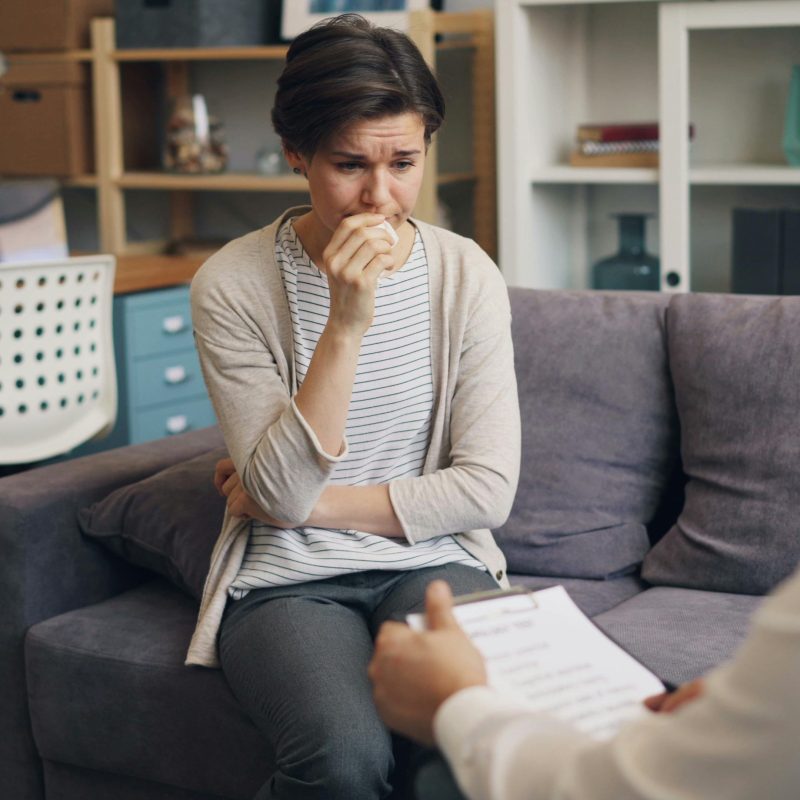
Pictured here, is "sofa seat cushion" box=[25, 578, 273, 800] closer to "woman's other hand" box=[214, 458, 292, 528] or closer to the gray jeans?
the gray jeans

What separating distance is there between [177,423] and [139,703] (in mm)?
1686

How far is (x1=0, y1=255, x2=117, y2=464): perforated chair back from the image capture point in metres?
→ 2.76

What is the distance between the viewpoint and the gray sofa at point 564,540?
1715 millimetres

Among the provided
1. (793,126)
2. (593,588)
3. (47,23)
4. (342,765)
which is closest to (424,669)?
(342,765)

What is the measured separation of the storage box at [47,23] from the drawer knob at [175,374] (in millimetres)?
1049

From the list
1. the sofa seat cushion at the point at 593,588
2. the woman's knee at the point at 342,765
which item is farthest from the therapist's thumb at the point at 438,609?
Answer: the sofa seat cushion at the point at 593,588

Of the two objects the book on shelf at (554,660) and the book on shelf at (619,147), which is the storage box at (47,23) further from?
the book on shelf at (554,660)

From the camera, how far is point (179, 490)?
193cm

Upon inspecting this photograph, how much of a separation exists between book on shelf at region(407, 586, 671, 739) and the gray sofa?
498 mm

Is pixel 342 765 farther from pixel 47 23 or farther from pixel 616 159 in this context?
pixel 47 23

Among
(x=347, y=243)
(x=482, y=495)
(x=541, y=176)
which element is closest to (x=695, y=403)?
(x=482, y=495)

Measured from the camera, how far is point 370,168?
61.8 inches

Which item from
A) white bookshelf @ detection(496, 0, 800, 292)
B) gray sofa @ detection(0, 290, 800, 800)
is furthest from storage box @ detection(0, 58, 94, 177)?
gray sofa @ detection(0, 290, 800, 800)

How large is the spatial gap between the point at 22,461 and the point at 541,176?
135 centimetres
